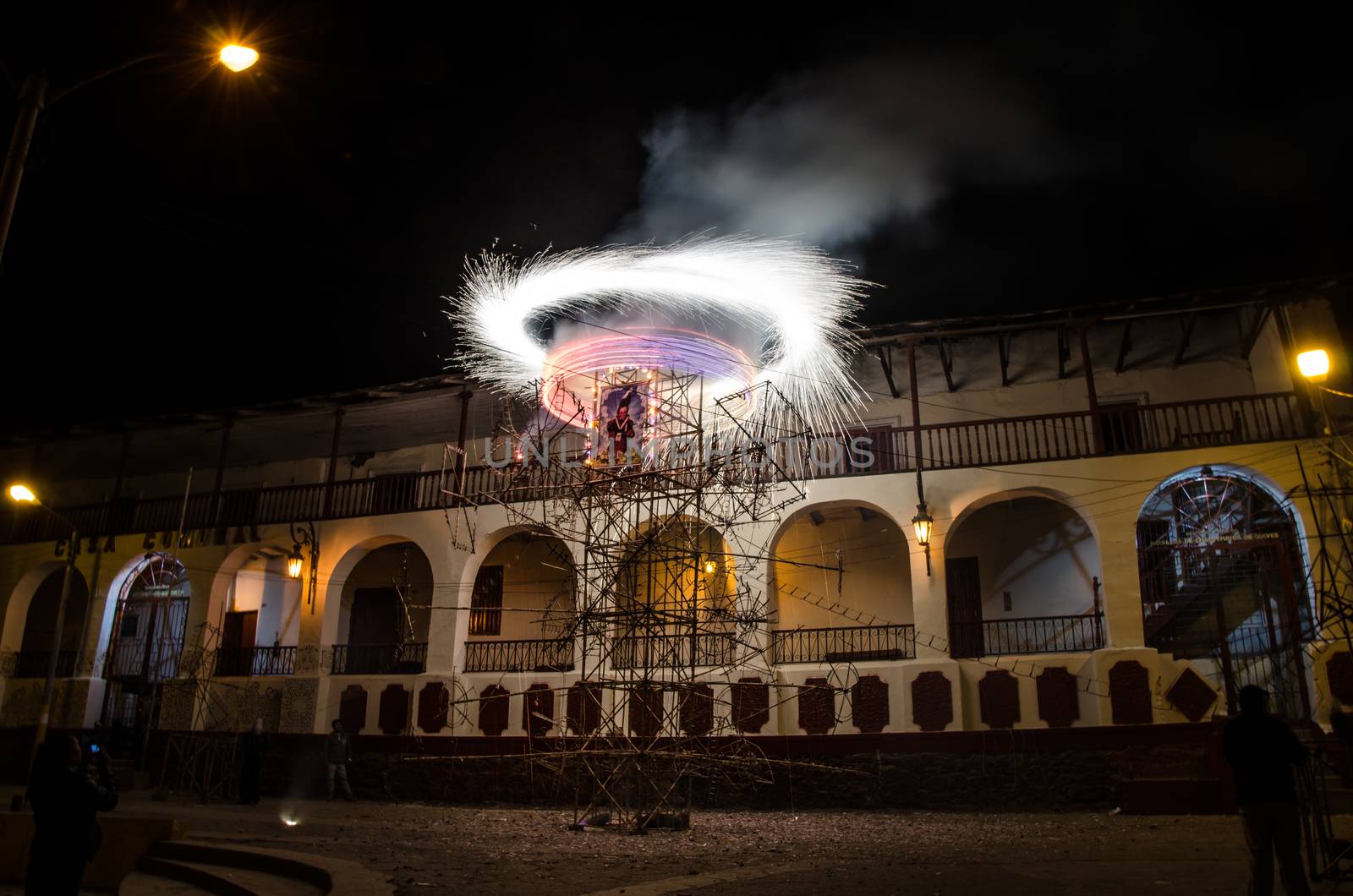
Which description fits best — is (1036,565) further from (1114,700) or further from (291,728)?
(291,728)

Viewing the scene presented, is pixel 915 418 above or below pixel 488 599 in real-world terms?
above

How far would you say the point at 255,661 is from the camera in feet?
63.8

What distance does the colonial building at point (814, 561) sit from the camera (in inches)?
551

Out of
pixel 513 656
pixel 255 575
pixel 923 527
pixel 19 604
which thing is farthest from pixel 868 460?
pixel 19 604

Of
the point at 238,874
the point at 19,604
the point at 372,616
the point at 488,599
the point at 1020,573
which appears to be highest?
the point at 1020,573

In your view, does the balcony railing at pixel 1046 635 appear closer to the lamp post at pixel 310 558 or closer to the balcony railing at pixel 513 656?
the balcony railing at pixel 513 656

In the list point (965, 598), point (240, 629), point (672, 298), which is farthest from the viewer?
point (240, 629)

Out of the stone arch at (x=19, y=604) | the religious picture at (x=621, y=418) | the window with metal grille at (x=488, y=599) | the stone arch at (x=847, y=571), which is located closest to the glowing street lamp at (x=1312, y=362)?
the religious picture at (x=621, y=418)

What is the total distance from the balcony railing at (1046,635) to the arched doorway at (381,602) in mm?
10652

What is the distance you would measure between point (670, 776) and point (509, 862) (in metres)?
6.18

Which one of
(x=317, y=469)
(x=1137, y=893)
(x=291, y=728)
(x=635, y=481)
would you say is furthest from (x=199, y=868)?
(x=317, y=469)

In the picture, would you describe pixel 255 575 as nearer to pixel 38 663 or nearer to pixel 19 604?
pixel 38 663

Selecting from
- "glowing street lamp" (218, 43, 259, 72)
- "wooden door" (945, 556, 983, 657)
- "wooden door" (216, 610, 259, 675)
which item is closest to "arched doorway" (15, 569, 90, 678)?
"wooden door" (216, 610, 259, 675)

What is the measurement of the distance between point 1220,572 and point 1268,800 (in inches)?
374
